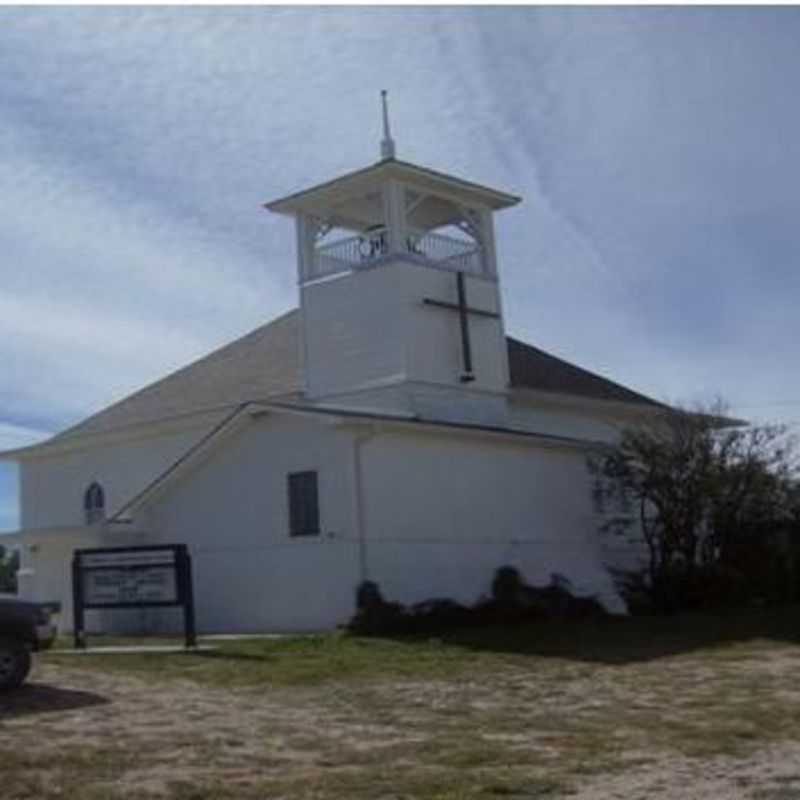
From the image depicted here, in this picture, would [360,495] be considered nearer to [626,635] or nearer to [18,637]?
[626,635]

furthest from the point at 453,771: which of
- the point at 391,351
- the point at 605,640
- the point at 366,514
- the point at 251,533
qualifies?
the point at 391,351

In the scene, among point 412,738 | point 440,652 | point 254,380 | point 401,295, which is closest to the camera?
point 412,738

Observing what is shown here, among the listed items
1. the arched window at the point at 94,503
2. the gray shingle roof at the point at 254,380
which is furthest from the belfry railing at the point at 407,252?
the arched window at the point at 94,503

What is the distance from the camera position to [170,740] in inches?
487

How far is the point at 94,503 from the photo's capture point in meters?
36.3

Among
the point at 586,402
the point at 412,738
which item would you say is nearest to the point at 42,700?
the point at 412,738

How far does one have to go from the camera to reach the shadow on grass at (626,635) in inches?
847

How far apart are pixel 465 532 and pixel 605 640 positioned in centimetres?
565

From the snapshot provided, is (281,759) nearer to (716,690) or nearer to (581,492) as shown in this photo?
(716,690)

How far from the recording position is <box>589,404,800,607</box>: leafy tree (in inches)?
1187

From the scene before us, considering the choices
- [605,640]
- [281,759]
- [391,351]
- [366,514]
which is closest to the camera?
[281,759]

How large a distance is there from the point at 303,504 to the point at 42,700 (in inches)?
463

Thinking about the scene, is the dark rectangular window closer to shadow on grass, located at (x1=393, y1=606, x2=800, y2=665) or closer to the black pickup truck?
shadow on grass, located at (x1=393, y1=606, x2=800, y2=665)

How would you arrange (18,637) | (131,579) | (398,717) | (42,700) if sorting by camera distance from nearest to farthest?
(398,717) → (42,700) → (18,637) → (131,579)
